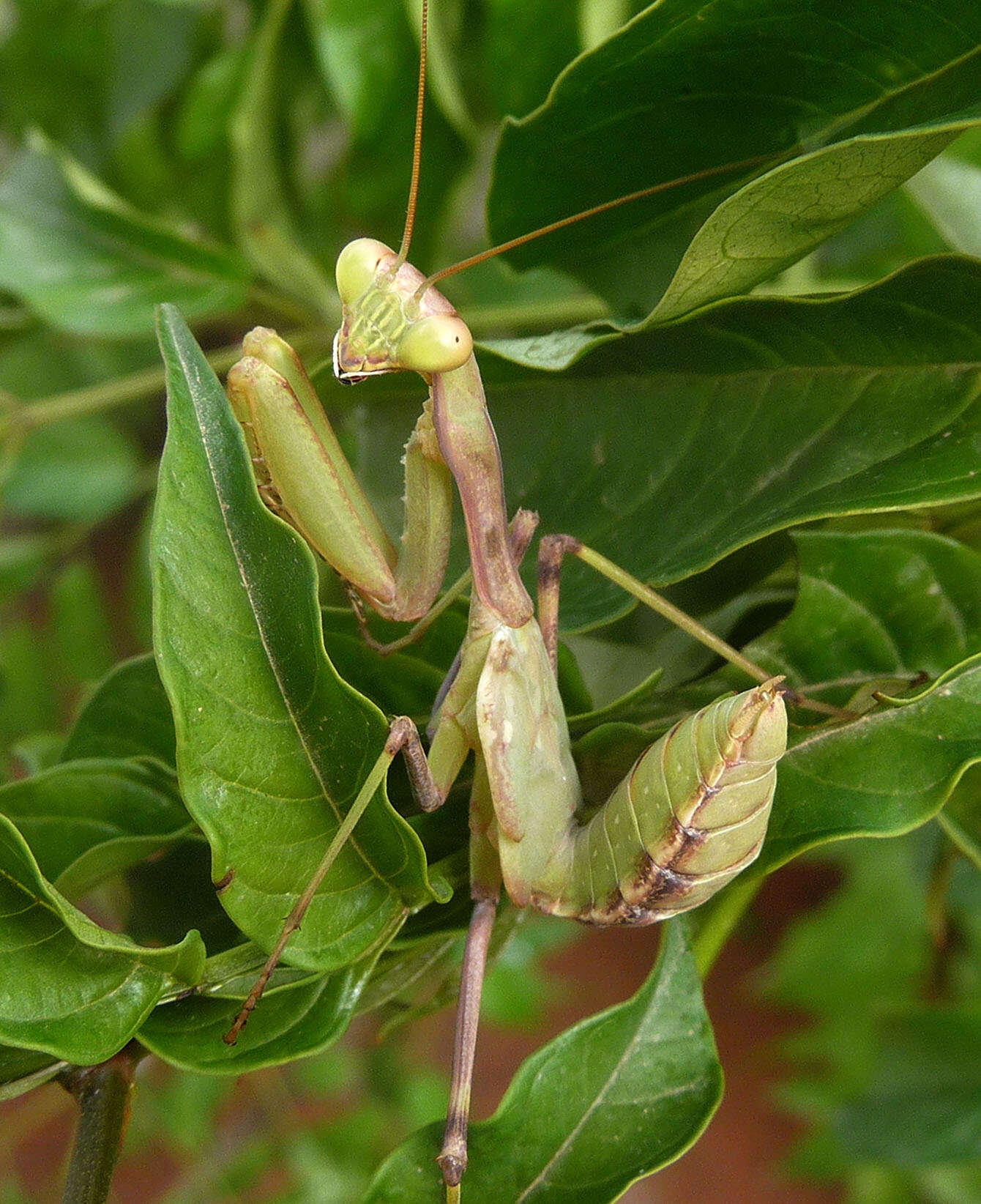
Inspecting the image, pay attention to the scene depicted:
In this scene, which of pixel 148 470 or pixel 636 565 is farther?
pixel 148 470

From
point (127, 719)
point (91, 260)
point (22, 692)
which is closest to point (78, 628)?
point (22, 692)

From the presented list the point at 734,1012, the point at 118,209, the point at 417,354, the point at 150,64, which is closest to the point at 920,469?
the point at 417,354

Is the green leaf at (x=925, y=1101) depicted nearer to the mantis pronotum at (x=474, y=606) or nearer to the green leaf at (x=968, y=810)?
the green leaf at (x=968, y=810)

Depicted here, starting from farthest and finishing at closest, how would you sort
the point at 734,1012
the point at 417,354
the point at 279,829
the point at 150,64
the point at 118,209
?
the point at 734,1012
the point at 150,64
the point at 118,209
the point at 417,354
the point at 279,829

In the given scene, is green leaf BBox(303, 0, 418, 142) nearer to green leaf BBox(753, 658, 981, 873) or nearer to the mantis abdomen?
the mantis abdomen

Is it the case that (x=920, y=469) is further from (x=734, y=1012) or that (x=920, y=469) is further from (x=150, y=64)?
→ (x=734, y=1012)

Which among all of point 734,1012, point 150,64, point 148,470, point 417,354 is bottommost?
point 734,1012

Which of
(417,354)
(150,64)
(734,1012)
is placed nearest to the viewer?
(417,354)

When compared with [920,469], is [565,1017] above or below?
below
